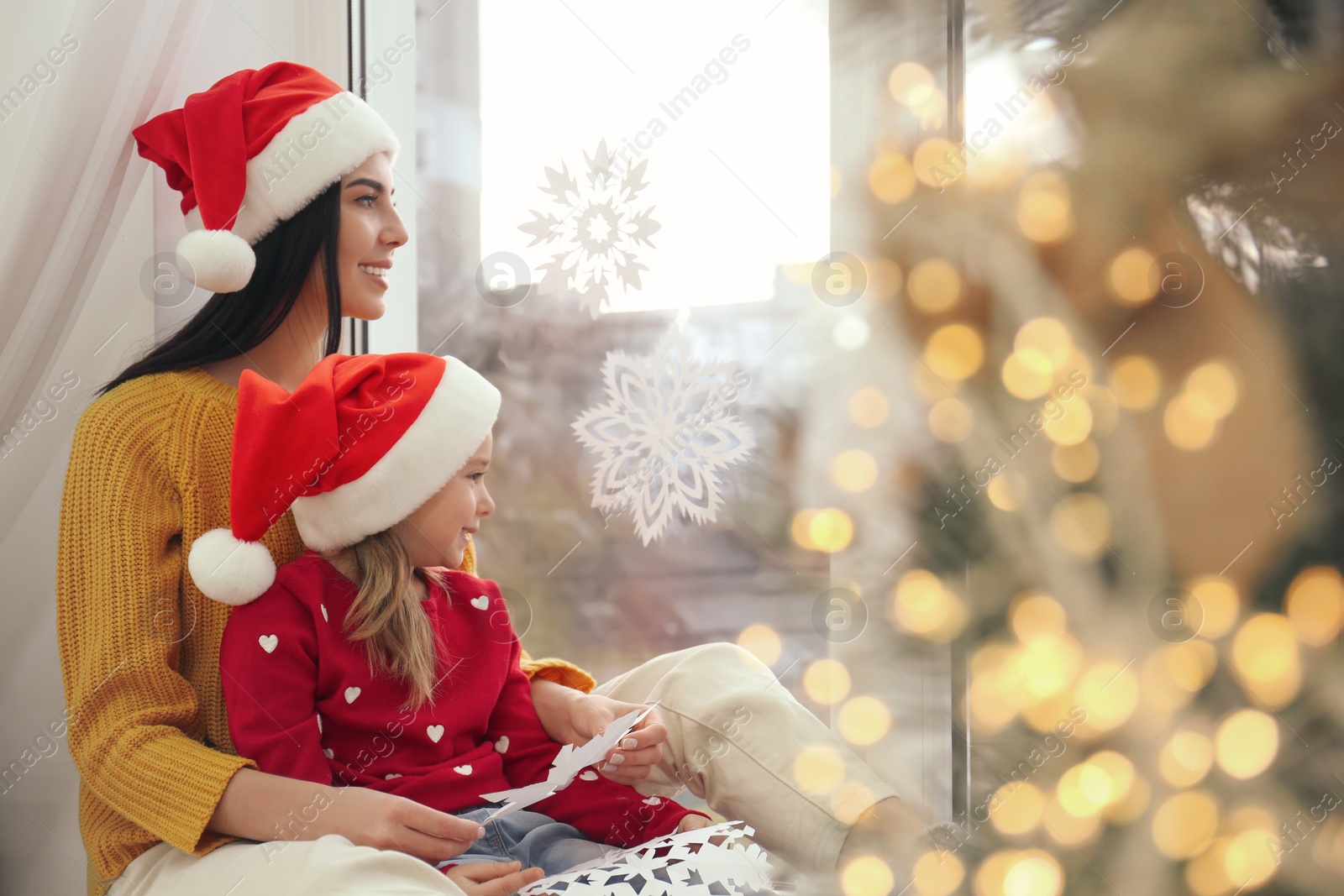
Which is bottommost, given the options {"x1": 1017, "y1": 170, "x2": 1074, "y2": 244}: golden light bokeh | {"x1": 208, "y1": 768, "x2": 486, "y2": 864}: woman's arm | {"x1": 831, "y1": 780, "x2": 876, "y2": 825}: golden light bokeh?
{"x1": 831, "y1": 780, "x2": 876, "y2": 825}: golden light bokeh

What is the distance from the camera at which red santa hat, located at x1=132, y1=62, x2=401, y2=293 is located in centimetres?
103

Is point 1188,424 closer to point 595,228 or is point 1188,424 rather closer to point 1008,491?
point 1008,491

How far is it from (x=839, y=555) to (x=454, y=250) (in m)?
0.75

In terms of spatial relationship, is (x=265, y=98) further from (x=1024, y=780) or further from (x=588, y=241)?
(x=1024, y=780)

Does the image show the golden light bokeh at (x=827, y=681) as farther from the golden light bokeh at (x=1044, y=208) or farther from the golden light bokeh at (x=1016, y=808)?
the golden light bokeh at (x=1044, y=208)

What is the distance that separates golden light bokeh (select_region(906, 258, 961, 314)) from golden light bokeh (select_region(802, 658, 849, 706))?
497mm

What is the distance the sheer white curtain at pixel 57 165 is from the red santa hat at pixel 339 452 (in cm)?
32

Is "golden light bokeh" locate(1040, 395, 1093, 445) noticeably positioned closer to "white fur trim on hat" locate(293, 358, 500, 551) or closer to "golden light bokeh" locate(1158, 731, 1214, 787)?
"golden light bokeh" locate(1158, 731, 1214, 787)

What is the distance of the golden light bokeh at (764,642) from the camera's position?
1.30 m

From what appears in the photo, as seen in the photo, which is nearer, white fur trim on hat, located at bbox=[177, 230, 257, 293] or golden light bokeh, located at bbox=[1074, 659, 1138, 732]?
golden light bokeh, located at bbox=[1074, 659, 1138, 732]

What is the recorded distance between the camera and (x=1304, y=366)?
776 millimetres

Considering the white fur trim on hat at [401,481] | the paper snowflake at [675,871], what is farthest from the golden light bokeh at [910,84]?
the paper snowflake at [675,871]

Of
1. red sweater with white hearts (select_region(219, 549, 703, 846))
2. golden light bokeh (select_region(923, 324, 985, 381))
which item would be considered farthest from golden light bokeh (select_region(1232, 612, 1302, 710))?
red sweater with white hearts (select_region(219, 549, 703, 846))

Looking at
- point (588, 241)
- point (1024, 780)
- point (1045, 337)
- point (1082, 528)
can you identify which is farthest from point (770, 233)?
point (1024, 780)
